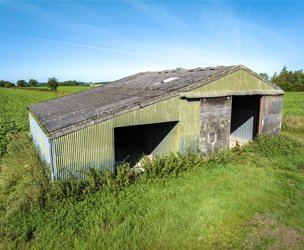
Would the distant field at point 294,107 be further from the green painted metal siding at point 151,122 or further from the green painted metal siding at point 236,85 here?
the green painted metal siding at point 151,122

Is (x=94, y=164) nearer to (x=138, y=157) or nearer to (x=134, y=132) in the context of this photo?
(x=138, y=157)

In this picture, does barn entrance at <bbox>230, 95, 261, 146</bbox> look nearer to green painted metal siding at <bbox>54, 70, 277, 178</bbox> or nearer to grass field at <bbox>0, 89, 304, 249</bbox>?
green painted metal siding at <bbox>54, 70, 277, 178</bbox>

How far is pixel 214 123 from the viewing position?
9914 mm

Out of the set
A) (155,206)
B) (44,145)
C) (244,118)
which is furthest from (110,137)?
(244,118)

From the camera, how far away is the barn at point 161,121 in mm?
7051

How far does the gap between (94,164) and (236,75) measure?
7272mm

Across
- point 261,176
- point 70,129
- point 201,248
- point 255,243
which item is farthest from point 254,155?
point 70,129

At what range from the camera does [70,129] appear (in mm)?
6801

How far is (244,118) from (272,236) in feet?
29.6

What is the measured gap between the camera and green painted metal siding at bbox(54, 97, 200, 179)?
690 cm

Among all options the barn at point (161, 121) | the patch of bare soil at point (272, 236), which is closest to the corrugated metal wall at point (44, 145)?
the barn at point (161, 121)

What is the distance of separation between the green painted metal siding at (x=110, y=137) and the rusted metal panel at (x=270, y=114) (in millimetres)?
4440

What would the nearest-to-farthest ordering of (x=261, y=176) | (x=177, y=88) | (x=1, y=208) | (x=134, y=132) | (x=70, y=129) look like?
(x=1, y=208)
(x=70, y=129)
(x=261, y=176)
(x=177, y=88)
(x=134, y=132)

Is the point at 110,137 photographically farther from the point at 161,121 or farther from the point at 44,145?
the point at 44,145
